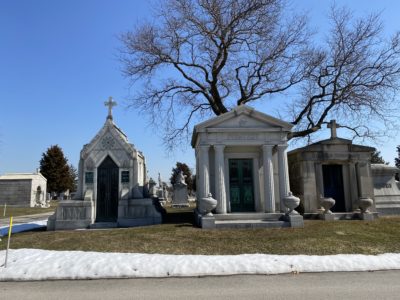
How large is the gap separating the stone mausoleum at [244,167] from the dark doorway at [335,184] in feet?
9.39

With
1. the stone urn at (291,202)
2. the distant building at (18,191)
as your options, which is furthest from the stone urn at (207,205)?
the distant building at (18,191)

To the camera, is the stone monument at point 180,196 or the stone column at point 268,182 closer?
the stone column at point 268,182

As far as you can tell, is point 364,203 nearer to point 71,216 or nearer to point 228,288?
point 228,288

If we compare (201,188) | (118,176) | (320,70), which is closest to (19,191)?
(118,176)

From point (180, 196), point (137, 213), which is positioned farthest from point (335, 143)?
point (180, 196)

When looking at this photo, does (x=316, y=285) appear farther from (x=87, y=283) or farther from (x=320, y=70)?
(x=320, y=70)

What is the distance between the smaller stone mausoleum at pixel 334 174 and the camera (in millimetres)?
14453

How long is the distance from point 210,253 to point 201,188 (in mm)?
4840

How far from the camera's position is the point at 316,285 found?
5.91 meters

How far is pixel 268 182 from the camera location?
12664mm

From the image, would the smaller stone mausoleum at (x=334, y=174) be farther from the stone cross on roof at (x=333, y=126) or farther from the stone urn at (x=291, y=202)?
the stone urn at (x=291, y=202)

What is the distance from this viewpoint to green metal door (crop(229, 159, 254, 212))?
1367cm

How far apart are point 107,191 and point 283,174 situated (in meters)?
7.24

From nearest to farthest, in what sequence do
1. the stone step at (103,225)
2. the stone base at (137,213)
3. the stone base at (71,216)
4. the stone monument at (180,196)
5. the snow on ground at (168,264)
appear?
the snow on ground at (168,264)
the stone base at (71,216)
the stone step at (103,225)
the stone base at (137,213)
the stone monument at (180,196)
